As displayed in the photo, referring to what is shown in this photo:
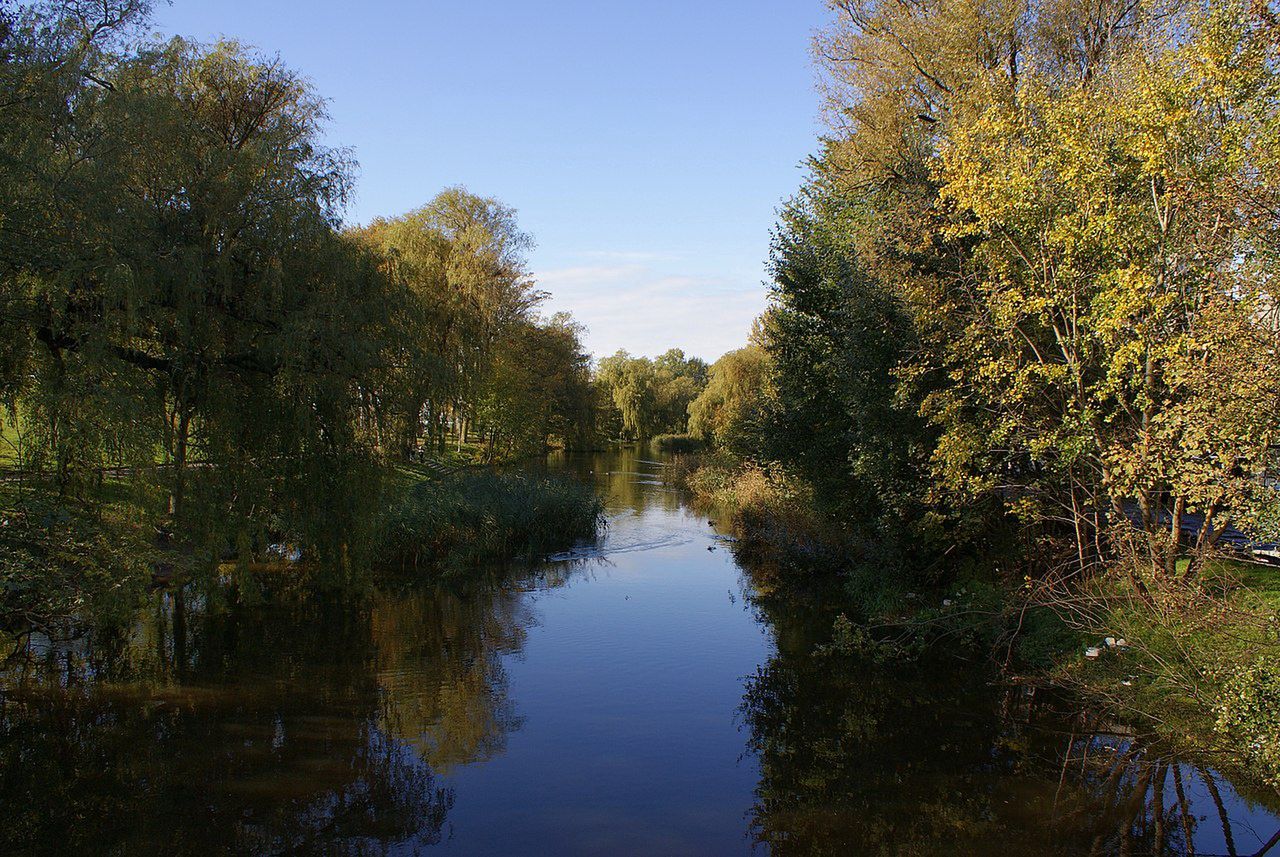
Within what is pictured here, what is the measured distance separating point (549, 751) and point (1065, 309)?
9081mm

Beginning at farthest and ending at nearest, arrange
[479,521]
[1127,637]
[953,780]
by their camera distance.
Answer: [479,521] < [1127,637] < [953,780]

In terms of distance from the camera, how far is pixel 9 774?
8.20 m

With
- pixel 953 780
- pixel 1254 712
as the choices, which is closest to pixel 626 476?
pixel 953 780

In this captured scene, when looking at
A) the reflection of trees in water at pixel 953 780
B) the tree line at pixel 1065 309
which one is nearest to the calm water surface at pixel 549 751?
the reflection of trees in water at pixel 953 780

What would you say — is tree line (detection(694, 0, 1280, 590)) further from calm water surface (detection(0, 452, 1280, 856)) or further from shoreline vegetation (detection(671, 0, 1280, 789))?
calm water surface (detection(0, 452, 1280, 856))

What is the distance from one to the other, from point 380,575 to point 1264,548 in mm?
16168

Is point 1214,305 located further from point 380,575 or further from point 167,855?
point 380,575

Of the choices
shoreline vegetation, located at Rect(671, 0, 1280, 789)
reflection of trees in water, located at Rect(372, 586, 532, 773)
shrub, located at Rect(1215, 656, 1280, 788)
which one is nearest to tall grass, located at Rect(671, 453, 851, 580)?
shoreline vegetation, located at Rect(671, 0, 1280, 789)

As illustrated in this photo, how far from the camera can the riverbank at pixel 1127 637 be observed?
26.2 feet

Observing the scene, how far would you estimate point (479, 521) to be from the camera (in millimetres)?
19969

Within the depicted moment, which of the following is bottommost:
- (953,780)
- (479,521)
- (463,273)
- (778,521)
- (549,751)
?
(953,780)

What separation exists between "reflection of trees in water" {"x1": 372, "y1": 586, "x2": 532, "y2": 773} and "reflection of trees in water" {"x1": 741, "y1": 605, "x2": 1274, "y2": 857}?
3351 millimetres

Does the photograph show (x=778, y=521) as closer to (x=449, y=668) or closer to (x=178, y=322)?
(x=449, y=668)

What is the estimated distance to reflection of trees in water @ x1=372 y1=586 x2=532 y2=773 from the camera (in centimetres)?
956
